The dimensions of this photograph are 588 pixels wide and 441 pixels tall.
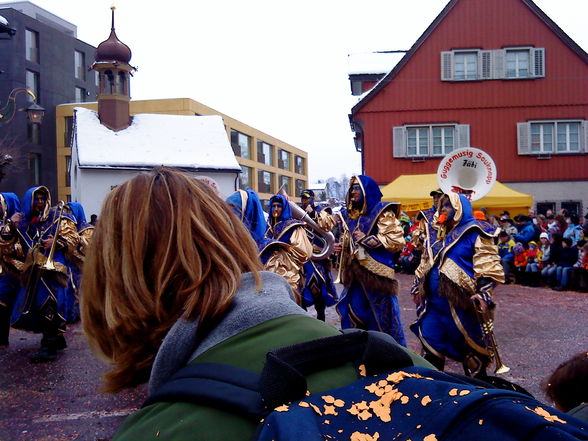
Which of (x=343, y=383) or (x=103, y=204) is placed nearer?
(x=343, y=383)

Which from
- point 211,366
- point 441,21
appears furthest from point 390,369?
point 441,21

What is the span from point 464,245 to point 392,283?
114 cm

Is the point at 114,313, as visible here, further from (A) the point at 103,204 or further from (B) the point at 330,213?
(B) the point at 330,213

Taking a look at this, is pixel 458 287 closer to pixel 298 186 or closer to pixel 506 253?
pixel 506 253

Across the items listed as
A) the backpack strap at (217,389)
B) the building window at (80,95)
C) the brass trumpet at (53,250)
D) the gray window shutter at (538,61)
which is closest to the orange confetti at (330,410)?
the backpack strap at (217,389)

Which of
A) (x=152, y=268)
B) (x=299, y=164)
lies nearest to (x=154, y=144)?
(x=152, y=268)

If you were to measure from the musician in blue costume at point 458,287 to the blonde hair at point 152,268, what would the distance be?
15.0ft

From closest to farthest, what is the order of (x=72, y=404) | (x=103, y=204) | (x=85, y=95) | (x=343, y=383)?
1. (x=343, y=383)
2. (x=103, y=204)
3. (x=72, y=404)
4. (x=85, y=95)

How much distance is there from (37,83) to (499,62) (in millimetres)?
34389

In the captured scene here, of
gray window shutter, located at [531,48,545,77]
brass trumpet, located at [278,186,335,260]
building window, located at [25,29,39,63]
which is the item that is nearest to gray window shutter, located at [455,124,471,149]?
gray window shutter, located at [531,48,545,77]

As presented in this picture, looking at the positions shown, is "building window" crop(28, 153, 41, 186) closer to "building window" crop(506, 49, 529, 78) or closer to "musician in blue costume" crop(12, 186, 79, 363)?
"building window" crop(506, 49, 529, 78)

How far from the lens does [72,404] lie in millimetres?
5844

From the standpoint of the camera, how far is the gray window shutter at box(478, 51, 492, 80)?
2383 centimetres

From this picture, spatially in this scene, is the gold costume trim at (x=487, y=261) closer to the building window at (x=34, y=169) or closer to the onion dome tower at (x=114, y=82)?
the onion dome tower at (x=114, y=82)
